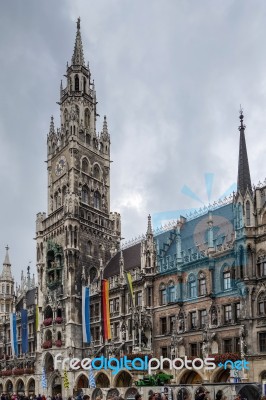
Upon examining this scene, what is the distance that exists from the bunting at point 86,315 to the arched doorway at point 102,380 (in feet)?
15.9

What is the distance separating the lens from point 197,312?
2138 inches

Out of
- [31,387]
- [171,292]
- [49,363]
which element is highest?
[171,292]

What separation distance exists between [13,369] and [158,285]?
3175 cm

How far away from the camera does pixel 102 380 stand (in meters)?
60.5

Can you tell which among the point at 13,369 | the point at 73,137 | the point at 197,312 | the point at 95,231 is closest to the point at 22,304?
the point at 13,369

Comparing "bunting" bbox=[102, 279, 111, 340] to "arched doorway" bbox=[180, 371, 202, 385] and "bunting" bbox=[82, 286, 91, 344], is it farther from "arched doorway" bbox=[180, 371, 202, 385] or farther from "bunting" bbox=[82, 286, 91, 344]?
"arched doorway" bbox=[180, 371, 202, 385]

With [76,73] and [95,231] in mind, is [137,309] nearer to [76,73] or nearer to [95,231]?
[95,231]

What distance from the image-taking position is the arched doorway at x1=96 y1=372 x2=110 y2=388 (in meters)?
59.6

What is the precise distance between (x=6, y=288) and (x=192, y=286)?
5796 centimetres

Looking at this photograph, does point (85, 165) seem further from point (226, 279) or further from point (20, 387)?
point (20, 387)

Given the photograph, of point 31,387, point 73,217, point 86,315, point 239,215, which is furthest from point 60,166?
point 239,215

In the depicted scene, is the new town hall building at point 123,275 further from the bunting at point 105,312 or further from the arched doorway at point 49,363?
the bunting at point 105,312

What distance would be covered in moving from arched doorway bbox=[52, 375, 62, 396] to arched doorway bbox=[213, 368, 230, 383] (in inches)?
1027

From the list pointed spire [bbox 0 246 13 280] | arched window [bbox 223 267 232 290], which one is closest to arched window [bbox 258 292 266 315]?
arched window [bbox 223 267 232 290]
